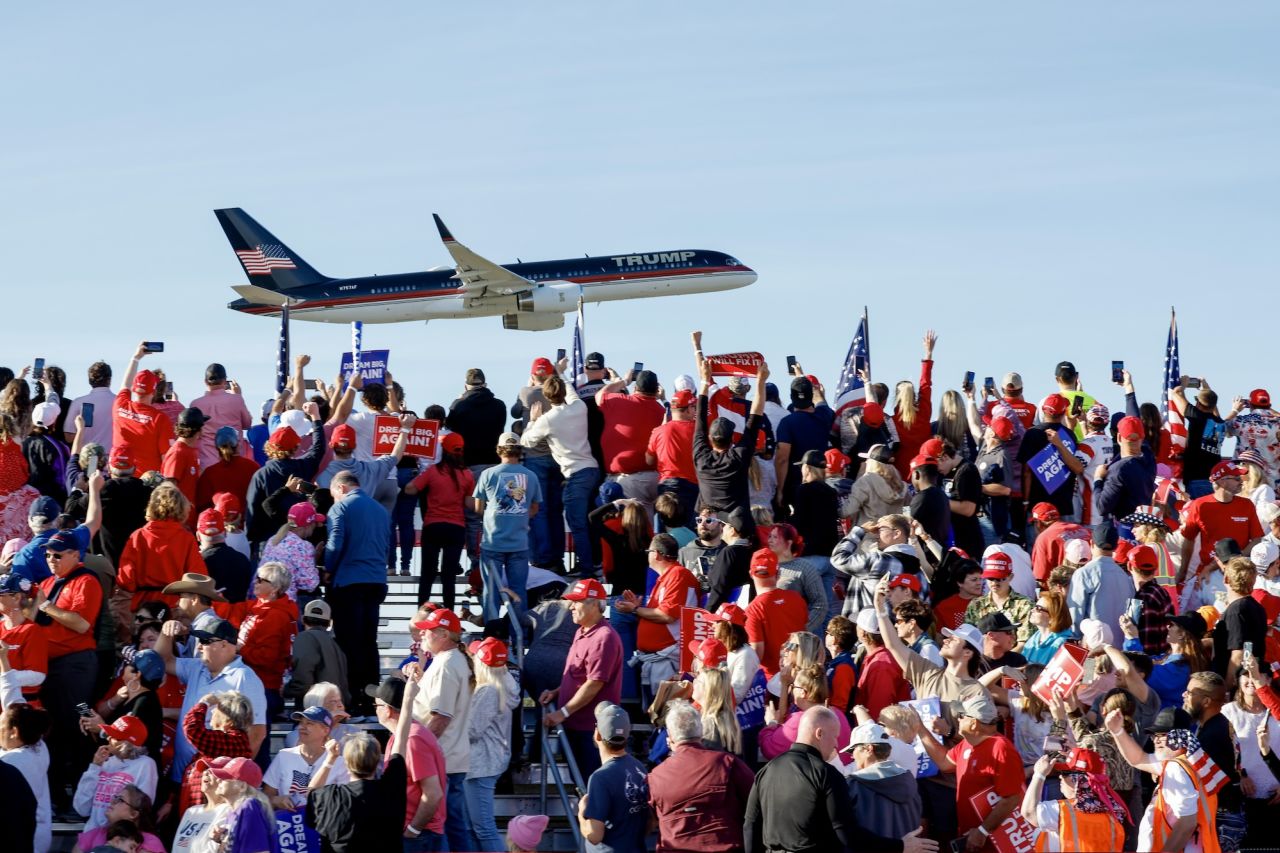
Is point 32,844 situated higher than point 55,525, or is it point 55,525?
point 55,525

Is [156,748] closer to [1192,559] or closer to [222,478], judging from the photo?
[222,478]

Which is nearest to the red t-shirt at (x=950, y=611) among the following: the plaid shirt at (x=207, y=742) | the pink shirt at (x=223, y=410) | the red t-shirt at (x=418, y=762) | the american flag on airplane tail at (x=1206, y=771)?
the american flag on airplane tail at (x=1206, y=771)

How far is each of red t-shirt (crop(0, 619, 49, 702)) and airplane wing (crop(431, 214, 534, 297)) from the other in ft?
124

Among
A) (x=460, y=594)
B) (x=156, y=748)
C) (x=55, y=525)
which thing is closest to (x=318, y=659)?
(x=156, y=748)

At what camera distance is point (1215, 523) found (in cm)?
1328

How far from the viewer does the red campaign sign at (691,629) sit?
10.7m

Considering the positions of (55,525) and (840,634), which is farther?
(55,525)

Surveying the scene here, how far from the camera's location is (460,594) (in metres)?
14.9

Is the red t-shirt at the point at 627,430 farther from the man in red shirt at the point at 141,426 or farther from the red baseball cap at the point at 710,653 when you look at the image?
the red baseball cap at the point at 710,653

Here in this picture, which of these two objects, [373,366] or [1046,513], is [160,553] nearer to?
[373,366]

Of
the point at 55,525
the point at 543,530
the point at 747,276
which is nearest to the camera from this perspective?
the point at 55,525

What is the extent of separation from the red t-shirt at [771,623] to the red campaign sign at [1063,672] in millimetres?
1717

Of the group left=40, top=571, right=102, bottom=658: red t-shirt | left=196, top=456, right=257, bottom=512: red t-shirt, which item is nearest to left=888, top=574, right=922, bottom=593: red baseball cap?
left=40, top=571, right=102, bottom=658: red t-shirt

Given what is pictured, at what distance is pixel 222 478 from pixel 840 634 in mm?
5420
